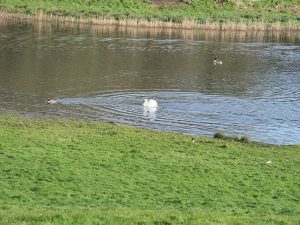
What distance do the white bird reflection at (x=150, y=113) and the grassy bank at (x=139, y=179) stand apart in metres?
4.71

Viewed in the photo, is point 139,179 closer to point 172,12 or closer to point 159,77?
point 159,77

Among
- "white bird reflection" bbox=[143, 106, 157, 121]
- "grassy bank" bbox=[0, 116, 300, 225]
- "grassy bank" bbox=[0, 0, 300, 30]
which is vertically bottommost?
"white bird reflection" bbox=[143, 106, 157, 121]

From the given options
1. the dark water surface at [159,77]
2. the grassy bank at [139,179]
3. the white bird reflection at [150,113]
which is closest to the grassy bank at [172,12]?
the dark water surface at [159,77]

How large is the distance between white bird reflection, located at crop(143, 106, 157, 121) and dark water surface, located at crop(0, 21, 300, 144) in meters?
0.06

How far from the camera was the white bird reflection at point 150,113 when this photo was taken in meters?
34.4

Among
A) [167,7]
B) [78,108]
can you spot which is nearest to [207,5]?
[167,7]

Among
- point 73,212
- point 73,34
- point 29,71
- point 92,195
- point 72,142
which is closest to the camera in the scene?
point 73,212

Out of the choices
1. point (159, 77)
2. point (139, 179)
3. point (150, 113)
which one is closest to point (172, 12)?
point (159, 77)

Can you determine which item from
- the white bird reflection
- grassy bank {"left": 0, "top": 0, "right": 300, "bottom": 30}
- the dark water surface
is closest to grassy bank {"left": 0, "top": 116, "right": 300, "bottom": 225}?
the white bird reflection

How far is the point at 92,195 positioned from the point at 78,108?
17363mm

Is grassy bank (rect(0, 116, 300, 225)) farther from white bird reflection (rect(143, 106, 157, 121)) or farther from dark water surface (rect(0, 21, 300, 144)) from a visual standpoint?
dark water surface (rect(0, 21, 300, 144))

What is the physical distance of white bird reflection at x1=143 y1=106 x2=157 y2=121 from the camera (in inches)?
1353

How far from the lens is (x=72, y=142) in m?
26.2

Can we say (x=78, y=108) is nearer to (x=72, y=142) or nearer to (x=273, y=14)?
(x=72, y=142)
